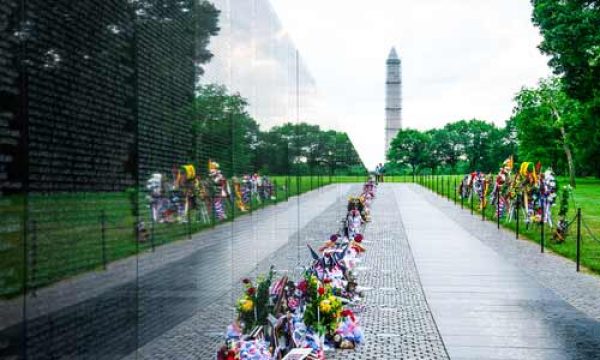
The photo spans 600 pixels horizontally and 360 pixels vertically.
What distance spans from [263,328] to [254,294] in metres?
0.34

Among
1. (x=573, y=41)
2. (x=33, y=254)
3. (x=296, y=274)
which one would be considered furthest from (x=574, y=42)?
(x=33, y=254)

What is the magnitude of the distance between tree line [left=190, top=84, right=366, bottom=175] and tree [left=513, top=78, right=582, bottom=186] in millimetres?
53516

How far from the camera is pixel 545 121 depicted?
62.5 metres

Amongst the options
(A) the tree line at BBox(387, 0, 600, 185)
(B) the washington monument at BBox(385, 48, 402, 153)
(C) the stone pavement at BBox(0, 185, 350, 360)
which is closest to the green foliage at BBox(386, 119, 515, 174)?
(A) the tree line at BBox(387, 0, 600, 185)

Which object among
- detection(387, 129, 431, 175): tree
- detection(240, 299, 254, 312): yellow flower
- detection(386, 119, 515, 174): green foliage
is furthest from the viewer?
detection(387, 129, 431, 175): tree

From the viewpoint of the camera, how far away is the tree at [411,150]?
124 metres

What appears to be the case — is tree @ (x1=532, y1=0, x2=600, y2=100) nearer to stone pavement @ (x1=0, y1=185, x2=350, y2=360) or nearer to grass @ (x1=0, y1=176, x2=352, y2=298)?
stone pavement @ (x1=0, y1=185, x2=350, y2=360)

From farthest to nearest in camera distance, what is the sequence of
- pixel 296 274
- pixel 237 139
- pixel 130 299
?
pixel 296 274, pixel 237 139, pixel 130 299

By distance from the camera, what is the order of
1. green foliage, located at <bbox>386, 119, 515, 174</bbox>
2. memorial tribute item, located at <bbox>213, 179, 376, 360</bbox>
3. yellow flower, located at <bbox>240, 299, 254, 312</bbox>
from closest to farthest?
1. memorial tribute item, located at <bbox>213, 179, 376, 360</bbox>
2. yellow flower, located at <bbox>240, 299, 254, 312</bbox>
3. green foliage, located at <bbox>386, 119, 515, 174</bbox>

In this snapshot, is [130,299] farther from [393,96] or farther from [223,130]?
[393,96]

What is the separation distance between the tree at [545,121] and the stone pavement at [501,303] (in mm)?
47581

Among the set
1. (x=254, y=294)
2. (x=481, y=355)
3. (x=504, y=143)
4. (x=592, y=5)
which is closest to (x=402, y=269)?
(x=481, y=355)

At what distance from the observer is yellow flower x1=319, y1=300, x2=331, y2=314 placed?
6492 mm

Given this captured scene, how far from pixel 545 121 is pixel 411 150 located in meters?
62.6
